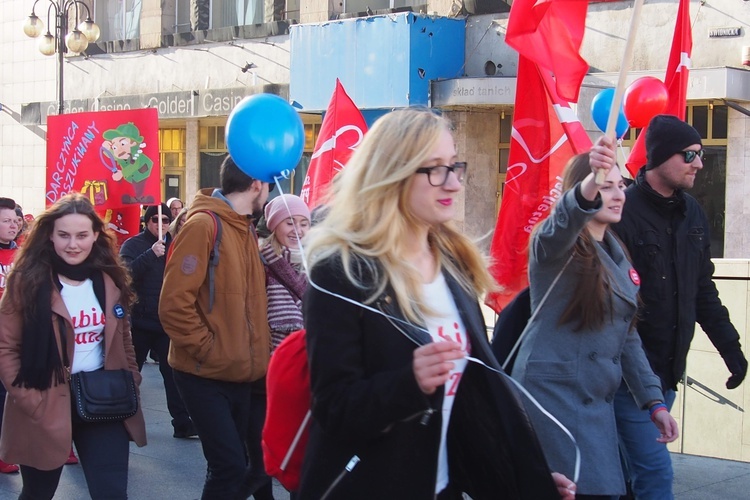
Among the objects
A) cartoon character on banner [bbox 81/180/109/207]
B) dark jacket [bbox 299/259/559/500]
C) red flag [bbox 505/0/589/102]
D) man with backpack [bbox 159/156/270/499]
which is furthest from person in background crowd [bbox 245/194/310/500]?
cartoon character on banner [bbox 81/180/109/207]

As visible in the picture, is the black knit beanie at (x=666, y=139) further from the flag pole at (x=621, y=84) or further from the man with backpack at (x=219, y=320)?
the man with backpack at (x=219, y=320)

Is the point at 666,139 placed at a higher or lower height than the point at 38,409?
higher

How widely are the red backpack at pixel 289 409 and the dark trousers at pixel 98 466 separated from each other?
1.78m

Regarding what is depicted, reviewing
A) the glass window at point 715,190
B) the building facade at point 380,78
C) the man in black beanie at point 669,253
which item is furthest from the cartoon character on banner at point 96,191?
the glass window at point 715,190

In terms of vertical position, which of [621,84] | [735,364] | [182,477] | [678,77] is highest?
[678,77]

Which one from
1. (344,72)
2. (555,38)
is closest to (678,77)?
(555,38)

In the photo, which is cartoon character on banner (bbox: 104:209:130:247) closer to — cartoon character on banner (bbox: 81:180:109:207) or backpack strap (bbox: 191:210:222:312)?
cartoon character on banner (bbox: 81:180:109:207)

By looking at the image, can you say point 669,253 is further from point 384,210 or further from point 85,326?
point 85,326

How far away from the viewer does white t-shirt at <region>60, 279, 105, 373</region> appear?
185 inches

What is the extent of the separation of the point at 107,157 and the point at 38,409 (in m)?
4.21

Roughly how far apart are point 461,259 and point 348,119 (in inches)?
203

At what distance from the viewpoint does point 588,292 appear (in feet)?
12.6

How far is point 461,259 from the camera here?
10.2 feet

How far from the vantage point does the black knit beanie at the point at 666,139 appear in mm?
4953
